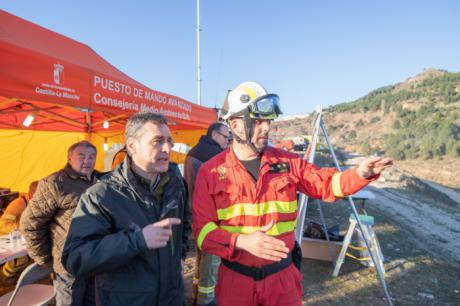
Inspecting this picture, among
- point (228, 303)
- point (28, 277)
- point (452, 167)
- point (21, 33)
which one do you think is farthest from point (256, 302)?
point (452, 167)

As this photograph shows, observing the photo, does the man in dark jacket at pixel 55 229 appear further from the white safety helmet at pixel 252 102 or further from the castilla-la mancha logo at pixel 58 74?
the white safety helmet at pixel 252 102

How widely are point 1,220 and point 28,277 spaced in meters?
2.44

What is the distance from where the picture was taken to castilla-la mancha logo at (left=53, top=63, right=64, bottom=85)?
285cm

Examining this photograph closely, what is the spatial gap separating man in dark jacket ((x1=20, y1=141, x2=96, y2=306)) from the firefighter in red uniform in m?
1.48

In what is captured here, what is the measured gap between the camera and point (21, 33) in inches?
144

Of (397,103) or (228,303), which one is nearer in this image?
(228,303)

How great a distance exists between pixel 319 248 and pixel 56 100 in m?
4.79

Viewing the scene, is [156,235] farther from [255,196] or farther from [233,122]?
[233,122]

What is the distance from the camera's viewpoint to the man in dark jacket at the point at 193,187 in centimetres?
367

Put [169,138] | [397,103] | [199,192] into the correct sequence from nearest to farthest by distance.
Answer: [169,138], [199,192], [397,103]

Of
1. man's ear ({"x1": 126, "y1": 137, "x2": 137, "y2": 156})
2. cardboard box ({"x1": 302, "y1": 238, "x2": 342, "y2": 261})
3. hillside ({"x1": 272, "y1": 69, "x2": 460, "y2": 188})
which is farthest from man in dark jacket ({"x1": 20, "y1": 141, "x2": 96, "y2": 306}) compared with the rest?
hillside ({"x1": 272, "y1": 69, "x2": 460, "y2": 188})

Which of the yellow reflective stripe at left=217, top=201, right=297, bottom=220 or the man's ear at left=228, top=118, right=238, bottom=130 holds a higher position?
the man's ear at left=228, top=118, right=238, bottom=130

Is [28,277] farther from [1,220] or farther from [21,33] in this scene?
[21,33]

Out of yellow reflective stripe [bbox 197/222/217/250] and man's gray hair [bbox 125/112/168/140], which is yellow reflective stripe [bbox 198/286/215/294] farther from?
man's gray hair [bbox 125/112/168/140]
